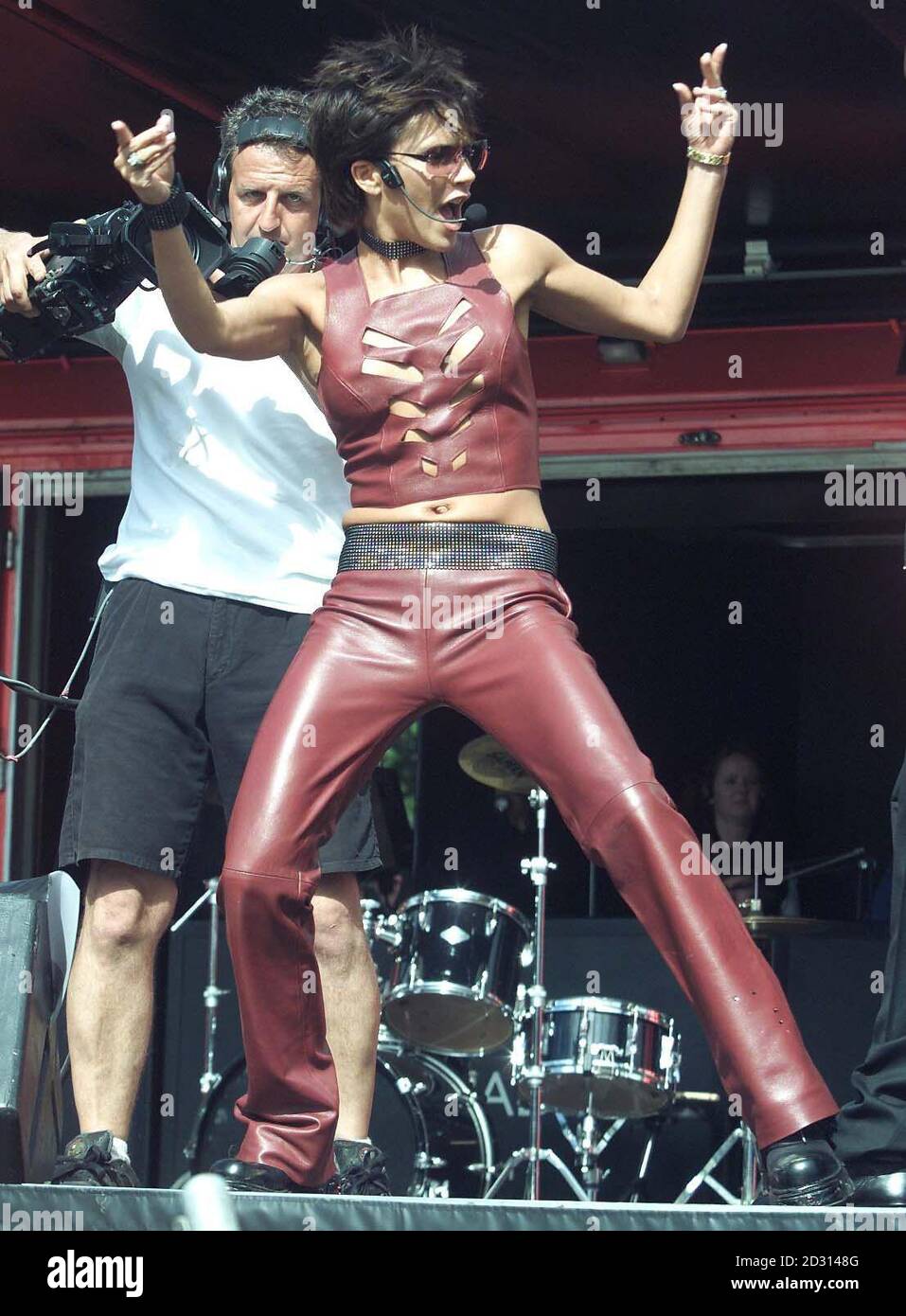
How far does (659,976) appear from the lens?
23.4ft

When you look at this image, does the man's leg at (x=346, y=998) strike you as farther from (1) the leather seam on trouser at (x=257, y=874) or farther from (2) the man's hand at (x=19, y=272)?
(2) the man's hand at (x=19, y=272)

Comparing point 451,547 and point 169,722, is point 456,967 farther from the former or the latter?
point 451,547

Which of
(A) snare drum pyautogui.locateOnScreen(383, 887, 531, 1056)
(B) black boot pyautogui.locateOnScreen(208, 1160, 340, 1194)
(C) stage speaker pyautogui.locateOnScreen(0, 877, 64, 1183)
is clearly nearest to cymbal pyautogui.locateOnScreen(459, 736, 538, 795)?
(A) snare drum pyautogui.locateOnScreen(383, 887, 531, 1056)

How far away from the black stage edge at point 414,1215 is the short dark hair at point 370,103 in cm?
169

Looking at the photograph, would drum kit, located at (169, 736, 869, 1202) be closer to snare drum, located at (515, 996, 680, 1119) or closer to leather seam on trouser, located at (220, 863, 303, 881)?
snare drum, located at (515, 996, 680, 1119)

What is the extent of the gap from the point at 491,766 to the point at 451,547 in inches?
160

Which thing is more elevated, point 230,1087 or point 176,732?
point 176,732

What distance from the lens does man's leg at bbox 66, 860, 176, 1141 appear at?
3.45 metres

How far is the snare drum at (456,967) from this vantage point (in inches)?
255

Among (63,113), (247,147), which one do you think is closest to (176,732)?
(247,147)

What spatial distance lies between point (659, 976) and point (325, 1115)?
406 cm

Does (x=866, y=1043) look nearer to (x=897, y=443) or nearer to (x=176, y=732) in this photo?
(x=897, y=443)

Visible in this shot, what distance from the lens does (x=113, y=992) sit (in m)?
3.49

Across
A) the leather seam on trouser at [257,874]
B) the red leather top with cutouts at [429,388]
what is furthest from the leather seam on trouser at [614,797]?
the red leather top with cutouts at [429,388]
